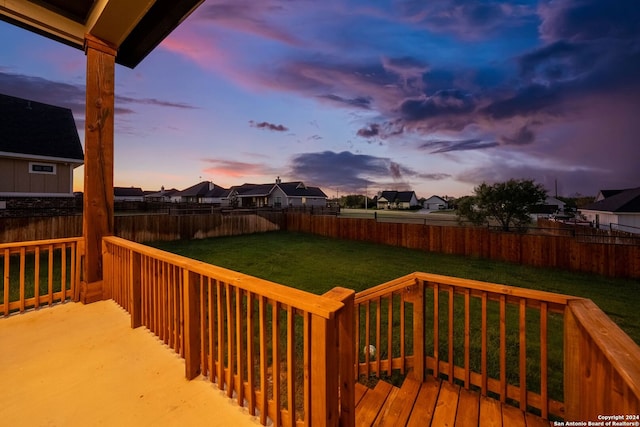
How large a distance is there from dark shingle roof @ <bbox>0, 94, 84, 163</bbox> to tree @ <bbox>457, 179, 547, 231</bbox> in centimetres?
2118

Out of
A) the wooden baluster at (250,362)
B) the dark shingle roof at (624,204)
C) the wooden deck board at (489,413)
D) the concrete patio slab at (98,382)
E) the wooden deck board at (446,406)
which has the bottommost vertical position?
the wooden deck board at (446,406)

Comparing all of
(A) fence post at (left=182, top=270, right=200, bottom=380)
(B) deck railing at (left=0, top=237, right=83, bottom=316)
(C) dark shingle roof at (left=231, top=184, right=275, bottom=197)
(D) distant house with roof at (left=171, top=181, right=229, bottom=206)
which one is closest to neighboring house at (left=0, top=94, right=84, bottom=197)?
(B) deck railing at (left=0, top=237, right=83, bottom=316)

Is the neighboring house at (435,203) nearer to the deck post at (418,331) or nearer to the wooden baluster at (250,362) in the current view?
the deck post at (418,331)

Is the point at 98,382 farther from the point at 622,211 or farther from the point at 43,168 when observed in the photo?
the point at 622,211

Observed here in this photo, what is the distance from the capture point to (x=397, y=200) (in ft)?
204

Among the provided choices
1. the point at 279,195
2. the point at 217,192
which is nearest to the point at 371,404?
the point at 279,195

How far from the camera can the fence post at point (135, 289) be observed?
2773mm

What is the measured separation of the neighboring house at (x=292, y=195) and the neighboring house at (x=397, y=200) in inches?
1091

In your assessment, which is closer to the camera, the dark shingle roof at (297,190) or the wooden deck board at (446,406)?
the wooden deck board at (446,406)

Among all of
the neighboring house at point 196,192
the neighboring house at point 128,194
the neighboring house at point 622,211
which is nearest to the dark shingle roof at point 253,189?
the neighboring house at point 196,192

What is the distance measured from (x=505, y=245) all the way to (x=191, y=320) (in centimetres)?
1015

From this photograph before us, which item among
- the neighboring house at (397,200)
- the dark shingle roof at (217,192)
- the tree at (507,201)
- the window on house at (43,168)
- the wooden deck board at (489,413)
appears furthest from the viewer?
the neighboring house at (397,200)

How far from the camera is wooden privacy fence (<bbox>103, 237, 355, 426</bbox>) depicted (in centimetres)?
122

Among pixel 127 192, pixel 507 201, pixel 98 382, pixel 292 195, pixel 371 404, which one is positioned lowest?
pixel 371 404
